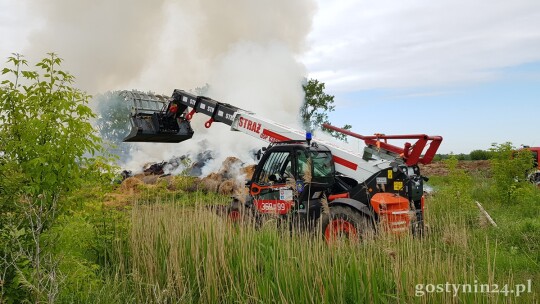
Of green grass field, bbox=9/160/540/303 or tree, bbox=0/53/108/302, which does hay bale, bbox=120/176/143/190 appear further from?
tree, bbox=0/53/108/302

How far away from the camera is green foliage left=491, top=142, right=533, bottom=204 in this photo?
14.2 meters

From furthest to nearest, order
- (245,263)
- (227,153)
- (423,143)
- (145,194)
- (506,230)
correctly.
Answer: (227,153) → (145,194) → (506,230) → (423,143) → (245,263)

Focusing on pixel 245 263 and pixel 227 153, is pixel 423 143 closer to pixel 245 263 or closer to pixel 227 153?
pixel 245 263

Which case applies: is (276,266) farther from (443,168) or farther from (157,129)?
(443,168)

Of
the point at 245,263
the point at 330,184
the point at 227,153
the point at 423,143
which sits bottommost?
the point at 245,263

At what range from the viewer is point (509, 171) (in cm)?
1425

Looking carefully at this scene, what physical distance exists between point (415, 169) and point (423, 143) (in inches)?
25.8

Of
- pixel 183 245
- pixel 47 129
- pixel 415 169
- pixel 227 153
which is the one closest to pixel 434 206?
pixel 415 169

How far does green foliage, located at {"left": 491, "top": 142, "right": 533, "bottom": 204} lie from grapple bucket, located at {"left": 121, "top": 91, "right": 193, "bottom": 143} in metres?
8.92

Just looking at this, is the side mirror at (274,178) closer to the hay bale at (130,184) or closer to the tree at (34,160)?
the tree at (34,160)

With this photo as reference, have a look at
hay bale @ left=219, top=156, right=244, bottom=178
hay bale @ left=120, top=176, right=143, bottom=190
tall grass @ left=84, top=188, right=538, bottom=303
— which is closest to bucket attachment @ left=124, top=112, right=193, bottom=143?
tall grass @ left=84, top=188, right=538, bottom=303

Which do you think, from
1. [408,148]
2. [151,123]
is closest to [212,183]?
[151,123]

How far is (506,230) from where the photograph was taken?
9766mm

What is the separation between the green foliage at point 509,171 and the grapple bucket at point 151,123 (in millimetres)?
8924
